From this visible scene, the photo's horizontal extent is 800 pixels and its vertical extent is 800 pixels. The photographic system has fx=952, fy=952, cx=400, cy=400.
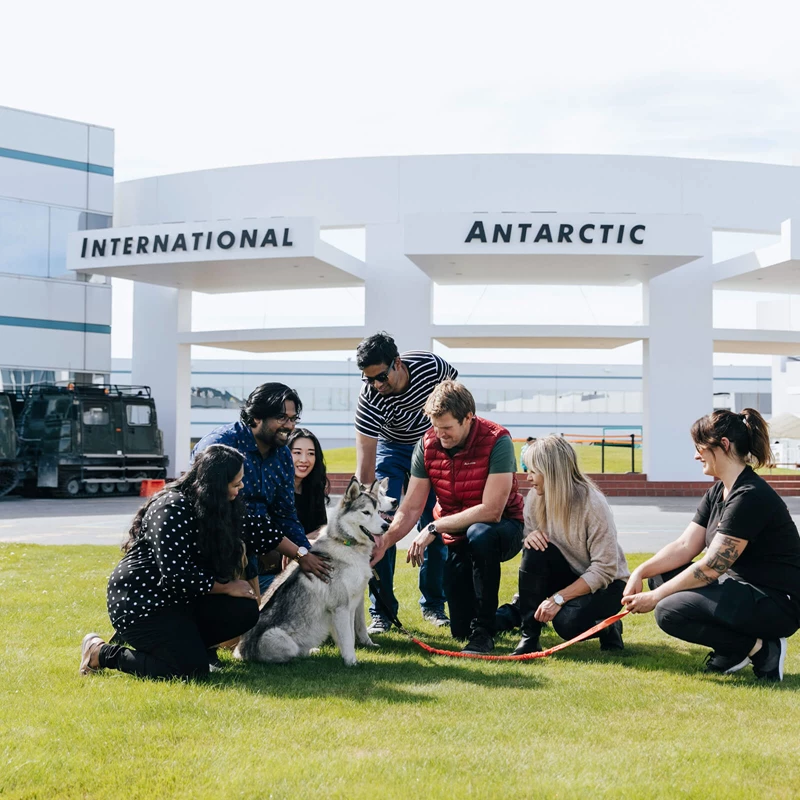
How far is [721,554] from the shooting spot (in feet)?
16.1

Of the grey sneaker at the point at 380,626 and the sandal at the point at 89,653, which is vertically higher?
the sandal at the point at 89,653

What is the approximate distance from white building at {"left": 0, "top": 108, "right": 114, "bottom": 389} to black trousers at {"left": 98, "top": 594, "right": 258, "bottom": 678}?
21.8 metres

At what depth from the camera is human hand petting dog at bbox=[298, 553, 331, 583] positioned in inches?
212

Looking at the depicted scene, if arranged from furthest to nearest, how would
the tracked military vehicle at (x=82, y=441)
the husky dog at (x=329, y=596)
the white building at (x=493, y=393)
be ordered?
the white building at (x=493, y=393), the tracked military vehicle at (x=82, y=441), the husky dog at (x=329, y=596)

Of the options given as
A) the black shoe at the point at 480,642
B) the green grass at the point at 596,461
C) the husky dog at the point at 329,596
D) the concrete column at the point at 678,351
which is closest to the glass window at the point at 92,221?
the green grass at the point at 596,461

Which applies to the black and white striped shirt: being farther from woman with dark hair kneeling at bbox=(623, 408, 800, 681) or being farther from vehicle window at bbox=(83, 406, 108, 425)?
vehicle window at bbox=(83, 406, 108, 425)

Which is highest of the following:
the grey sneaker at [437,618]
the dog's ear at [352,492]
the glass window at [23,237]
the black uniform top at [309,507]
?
the glass window at [23,237]

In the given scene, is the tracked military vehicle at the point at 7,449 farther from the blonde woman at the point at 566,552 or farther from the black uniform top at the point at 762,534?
the black uniform top at the point at 762,534

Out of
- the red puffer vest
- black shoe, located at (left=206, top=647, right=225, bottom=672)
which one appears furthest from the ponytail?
black shoe, located at (left=206, top=647, right=225, bottom=672)

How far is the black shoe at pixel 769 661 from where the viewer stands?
16.5 feet

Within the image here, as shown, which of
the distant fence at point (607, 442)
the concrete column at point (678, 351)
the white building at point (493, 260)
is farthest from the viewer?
the distant fence at point (607, 442)

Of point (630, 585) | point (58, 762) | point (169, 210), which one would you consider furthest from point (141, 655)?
point (169, 210)

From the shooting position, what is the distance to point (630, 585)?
17.2ft

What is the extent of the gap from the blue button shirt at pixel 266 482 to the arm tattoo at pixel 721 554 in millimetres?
2272
